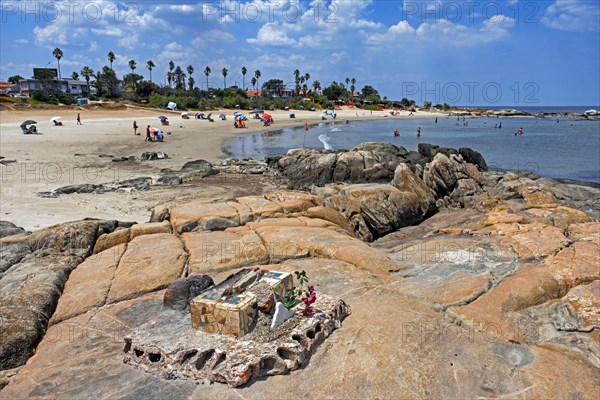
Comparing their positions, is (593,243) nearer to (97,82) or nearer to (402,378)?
(402,378)

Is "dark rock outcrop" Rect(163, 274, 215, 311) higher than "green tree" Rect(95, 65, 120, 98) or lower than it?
lower

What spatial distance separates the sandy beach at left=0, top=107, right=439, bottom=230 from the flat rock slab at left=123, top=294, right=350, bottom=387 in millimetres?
11586

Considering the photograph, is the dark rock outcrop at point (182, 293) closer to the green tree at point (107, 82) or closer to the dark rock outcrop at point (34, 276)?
the dark rock outcrop at point (34, 276)

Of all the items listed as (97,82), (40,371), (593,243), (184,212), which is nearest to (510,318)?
(593,243)

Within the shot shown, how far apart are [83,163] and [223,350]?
93.9 feet

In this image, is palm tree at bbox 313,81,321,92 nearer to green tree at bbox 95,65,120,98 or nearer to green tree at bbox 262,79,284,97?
green tree at bbox 262,79,284,97

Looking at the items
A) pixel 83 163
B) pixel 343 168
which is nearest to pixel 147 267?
pixel 343 168

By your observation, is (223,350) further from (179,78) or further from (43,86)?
(179,78)

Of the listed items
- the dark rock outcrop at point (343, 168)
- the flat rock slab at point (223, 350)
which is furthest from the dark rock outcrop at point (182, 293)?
the dark rock outcrop at point (343, 168)

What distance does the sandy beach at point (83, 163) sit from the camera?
19172 mm

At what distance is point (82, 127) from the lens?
5516 centimetres

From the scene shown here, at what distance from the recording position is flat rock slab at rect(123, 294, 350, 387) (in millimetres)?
6773

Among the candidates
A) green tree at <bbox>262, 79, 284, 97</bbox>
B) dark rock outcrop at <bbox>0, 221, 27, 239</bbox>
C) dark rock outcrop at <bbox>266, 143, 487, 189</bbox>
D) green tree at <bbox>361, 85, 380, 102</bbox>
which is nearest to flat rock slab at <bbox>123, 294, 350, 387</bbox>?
dark rock outcrop at <bbox>0, 221, 27, 239</bbox>

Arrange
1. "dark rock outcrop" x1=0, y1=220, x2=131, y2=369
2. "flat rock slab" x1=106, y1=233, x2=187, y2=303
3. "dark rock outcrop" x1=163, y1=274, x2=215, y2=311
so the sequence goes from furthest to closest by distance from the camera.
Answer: "flat rock slab" x1=106, y1=233, x2=187, y2=303 → "dark rock outcrop" x1=163, y1=274, x2=215, y2=311 → "dark rock outcrop" x1=0, y1=220, x2=131, y2=369
